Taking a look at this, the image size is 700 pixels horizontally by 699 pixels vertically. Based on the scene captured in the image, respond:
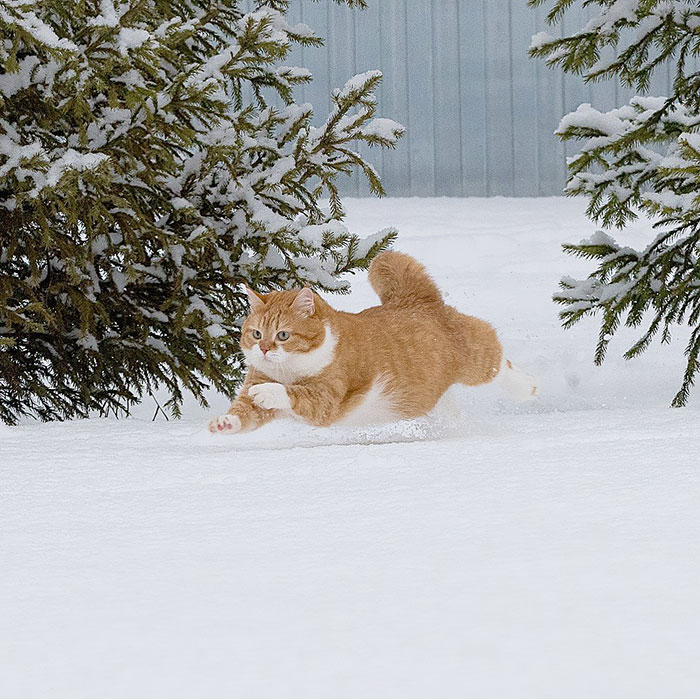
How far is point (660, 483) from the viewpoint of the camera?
1952 mm

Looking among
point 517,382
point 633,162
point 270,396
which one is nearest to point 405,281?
point 517,382

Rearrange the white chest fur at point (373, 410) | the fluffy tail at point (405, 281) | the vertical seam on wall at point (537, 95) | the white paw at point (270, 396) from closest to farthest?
1. the white paw at point (270, 396)
2. the white chest fur at point (373, 410)
3. the fluffy tail at point (405, 281)
4. the vertical seam on wall at point (537, 95)

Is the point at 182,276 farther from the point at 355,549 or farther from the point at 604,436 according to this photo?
the point at 355,549

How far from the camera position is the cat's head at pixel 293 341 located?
252cm

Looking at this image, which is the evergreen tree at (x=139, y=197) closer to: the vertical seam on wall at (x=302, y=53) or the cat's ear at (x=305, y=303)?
the cat's ear at (x=305, y=303)

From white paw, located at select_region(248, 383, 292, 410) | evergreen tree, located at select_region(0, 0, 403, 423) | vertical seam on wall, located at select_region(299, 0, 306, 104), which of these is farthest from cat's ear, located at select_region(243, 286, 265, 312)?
vertical seam on wall, located at select_region(299, 0, 306, 104)

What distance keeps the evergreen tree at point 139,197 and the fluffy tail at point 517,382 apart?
84 cm

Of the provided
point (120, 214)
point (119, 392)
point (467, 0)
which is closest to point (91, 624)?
point (120, 214)

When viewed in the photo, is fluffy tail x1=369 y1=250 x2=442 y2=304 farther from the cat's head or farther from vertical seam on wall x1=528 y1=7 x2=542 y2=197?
vertical seam on wall x1=528 y1=7 x2=542 y2=197

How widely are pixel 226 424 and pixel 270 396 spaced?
0.17m

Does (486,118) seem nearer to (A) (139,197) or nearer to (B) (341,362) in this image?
(A) (139,197)

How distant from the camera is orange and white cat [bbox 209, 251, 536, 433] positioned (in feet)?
8.14

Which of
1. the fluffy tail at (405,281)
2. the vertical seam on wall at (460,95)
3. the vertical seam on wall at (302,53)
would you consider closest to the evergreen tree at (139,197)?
the fluffy tail at (405,281)

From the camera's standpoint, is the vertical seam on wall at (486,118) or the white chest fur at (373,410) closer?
the white chest fur at (373,410)
